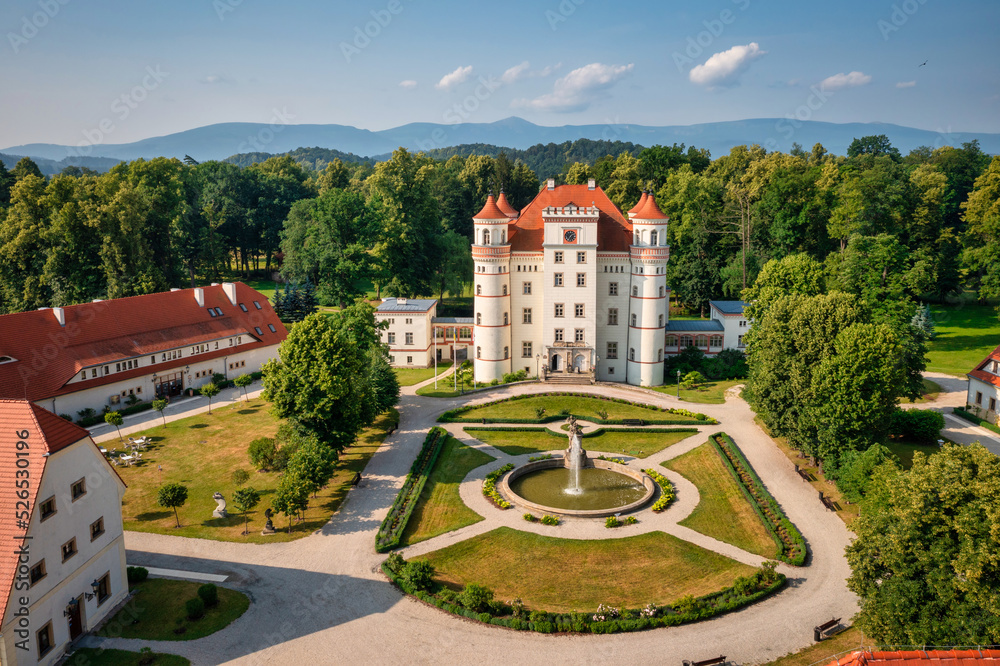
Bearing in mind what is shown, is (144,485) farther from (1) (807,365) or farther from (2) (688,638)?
(1) (807,365)

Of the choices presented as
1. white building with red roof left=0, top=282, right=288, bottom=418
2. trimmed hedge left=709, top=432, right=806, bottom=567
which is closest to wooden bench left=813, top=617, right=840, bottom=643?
trimmed hedge left=709, top=432, right=806, bottom=567

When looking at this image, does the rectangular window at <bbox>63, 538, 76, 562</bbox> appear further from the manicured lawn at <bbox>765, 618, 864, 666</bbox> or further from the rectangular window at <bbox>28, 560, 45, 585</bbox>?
the manicured lawn at <bbox>765, 618, 864, 666</bbox>

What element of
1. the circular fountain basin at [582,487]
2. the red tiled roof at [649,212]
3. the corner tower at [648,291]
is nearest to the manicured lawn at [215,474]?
the circular fountain basin at [582,487]

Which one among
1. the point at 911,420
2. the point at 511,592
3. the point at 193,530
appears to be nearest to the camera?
the point at 511,592

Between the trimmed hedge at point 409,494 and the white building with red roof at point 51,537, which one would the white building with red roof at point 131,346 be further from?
the white building with red roof at point 51,537

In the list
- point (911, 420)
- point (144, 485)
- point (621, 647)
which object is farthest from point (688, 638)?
point (144, 485)

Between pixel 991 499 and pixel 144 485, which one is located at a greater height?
pixel 991 499

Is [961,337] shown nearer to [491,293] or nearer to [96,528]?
[491,293]
